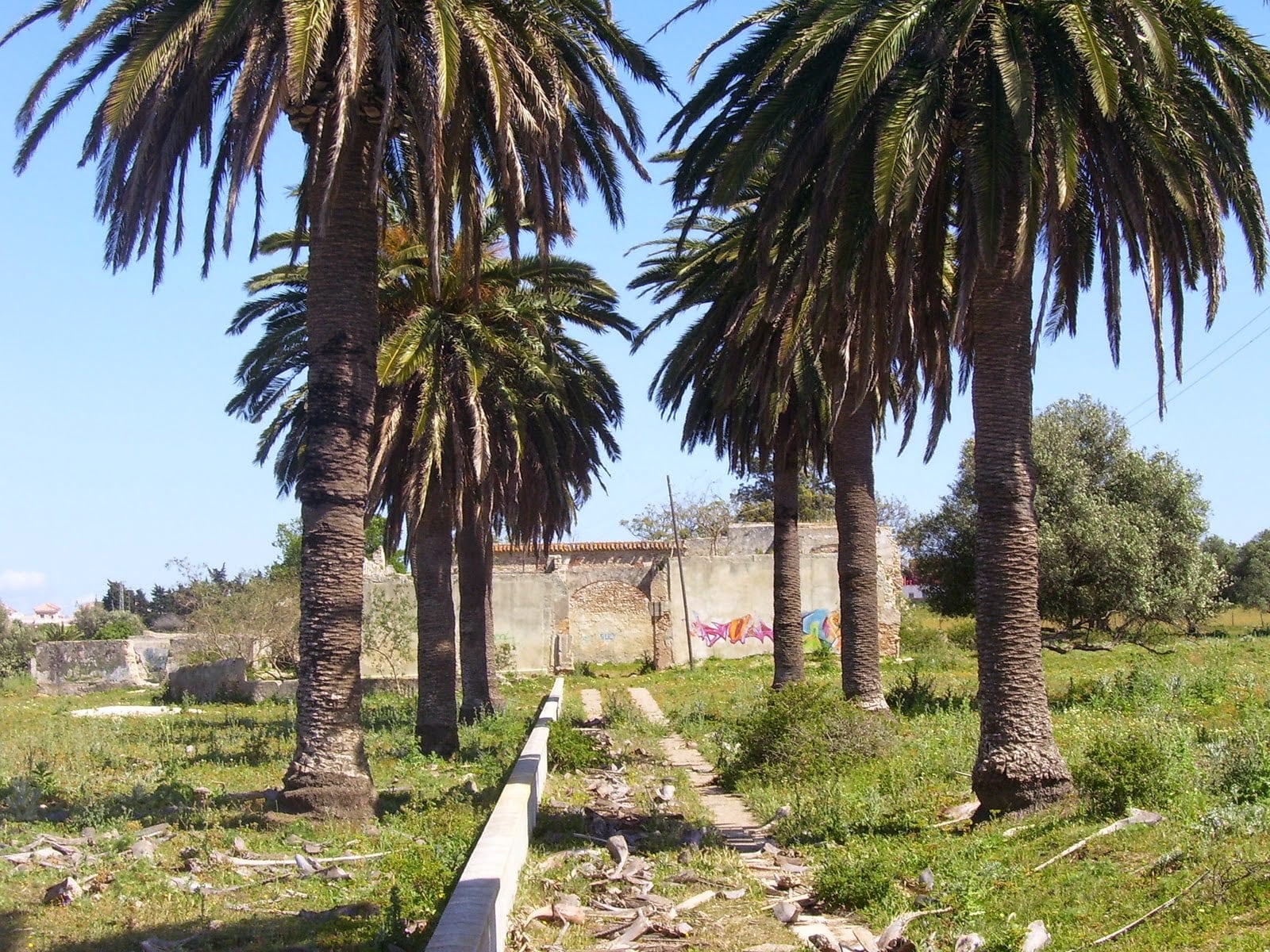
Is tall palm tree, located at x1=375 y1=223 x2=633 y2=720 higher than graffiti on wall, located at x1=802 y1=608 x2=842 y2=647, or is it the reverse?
tall palm tree, located at x1=375 y1=223 x2=633 y2=720

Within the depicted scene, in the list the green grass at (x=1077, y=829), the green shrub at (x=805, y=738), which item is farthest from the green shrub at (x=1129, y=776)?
the green shrub at (x=805, y=738)

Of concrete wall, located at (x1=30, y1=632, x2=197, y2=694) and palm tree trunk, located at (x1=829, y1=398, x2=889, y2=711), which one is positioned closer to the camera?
palm tree trunk, located at (x1=829, y1=398, x2=889, y2=711)

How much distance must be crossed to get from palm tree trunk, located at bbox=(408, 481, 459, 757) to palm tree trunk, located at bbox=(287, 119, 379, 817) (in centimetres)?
572

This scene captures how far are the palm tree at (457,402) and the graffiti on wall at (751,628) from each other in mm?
19154

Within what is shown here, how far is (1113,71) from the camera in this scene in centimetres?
945

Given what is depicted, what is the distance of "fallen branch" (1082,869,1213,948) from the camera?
6320 mm

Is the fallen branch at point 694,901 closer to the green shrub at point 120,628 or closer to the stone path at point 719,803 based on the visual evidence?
the stone path at point 719,803

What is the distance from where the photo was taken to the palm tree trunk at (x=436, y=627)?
1720 cm

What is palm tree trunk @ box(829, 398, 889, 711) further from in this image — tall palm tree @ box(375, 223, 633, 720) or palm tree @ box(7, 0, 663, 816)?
palm tree @ box(7, 0, 663, 816)

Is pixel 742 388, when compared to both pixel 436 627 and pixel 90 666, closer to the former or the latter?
pixel 436 627

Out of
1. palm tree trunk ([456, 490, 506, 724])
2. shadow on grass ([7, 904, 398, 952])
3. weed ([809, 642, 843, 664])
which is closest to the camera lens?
shadow on grass ([7, 904, 398, 952])

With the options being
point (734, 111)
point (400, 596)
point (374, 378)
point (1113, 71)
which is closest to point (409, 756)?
point (374, 378)

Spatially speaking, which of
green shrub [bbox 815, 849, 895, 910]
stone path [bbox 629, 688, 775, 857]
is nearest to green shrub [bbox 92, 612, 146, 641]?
stone path [bbox 629, 688, 775, 857]

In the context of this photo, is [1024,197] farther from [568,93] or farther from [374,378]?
[374,378]
